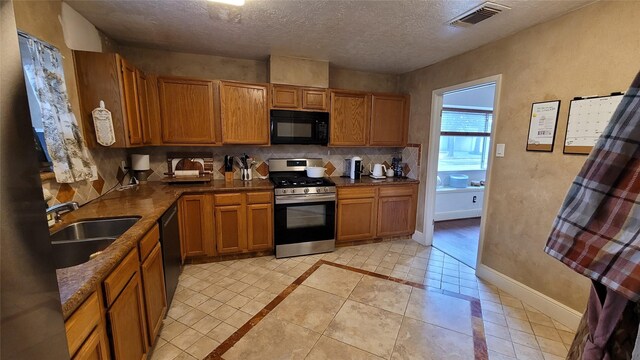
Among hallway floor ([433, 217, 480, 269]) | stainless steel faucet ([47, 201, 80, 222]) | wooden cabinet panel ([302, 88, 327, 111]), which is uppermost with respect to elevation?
wooden cabinet panel ([302, 88, 327, 111])

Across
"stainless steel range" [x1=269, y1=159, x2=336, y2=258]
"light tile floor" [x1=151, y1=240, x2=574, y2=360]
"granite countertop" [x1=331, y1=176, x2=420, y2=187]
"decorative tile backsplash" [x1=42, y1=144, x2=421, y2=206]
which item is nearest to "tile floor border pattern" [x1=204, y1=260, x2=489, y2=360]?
"light tile floor" [x1=151, y1=240, x2=574, y2=360]

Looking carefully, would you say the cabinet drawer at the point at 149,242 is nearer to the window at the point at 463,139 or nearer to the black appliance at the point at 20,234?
the black appliance at the point at 20,234

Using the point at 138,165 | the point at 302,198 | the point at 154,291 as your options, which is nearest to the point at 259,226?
the point at 302,198

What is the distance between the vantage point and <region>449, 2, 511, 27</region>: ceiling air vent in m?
1.94

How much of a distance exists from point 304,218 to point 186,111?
184 centimetres

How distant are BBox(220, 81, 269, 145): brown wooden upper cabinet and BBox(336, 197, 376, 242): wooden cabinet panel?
1334 mm

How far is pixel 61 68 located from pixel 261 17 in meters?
1.51

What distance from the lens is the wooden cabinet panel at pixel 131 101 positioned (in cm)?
234

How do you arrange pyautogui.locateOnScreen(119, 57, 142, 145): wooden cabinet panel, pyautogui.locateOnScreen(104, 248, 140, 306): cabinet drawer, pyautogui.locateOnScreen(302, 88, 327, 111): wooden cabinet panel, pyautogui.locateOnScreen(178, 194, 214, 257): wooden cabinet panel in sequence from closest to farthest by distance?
pyautogui.locateOnScreen(104, 248, 140, 306): cabinet drawer
pyautogui.locateOnScreen(119, 57, 142, 145): wooden cabinet panel
pyautogui.locateOnScreen(178, 194, 214, 257): wooden cabinet panel
pyautogui.locateOnScreen(302, 88, 327, 111): wooden cabinet panel

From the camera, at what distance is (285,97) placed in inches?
129

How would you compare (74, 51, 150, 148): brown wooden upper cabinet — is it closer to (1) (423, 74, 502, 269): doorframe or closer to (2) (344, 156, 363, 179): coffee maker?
(2) (344, 156, 363, 179): coffee maker

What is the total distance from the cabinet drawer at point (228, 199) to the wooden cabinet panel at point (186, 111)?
683 millimetres

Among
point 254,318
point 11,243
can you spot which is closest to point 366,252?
point 254,318

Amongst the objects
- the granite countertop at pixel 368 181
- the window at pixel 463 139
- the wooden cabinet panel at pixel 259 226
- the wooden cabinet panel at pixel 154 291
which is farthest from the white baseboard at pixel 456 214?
the wooden cabinet panel at pixel 154 291
